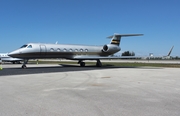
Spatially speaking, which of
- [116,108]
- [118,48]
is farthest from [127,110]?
[118,48]

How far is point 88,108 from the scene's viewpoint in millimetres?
5480

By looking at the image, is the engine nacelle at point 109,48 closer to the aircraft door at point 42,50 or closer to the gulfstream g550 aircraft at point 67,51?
the gulfstream g550 aircraft at point 67,51

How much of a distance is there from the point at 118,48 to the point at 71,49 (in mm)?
8552

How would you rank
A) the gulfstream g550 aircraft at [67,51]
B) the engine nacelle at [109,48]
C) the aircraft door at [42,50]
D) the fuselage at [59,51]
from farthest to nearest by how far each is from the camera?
the engine nacelle at [109,48], the aircraft door at [42,50], the gulfstream g550 aircraft at [67,51], the fuselage at [59,51]

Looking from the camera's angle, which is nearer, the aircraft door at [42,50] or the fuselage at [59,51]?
the fuselage at [59,51]

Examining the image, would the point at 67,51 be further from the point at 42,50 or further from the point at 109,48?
the point at 109,48

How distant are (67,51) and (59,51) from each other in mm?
1276

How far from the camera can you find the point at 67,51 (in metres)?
25.8

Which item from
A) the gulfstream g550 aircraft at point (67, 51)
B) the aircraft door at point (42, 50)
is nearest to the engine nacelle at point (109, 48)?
the gulfstream g550 aircraft at point (67, 51)

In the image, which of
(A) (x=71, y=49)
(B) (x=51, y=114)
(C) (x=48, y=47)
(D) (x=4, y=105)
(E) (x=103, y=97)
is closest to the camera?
(B) (x=51, y=114)

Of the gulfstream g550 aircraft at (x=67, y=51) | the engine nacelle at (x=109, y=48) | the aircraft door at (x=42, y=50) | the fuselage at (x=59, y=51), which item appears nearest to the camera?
the fuselage at (x=59, y=51)

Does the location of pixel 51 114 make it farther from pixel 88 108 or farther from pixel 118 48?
pixel 118 48

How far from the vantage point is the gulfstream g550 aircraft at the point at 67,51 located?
22184 millimetres

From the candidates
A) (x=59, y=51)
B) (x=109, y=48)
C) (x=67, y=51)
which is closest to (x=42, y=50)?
(x=59, y=51)
